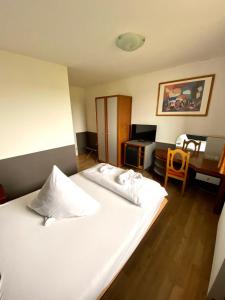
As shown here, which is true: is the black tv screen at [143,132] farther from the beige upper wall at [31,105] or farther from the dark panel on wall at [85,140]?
the beige upper wall at [31,105]

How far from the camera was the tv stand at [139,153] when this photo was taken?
3.00m

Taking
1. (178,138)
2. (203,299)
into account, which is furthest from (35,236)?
(178,138)

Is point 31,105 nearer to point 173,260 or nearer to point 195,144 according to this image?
point 173,260

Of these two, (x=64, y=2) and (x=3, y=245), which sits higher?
(x=64, y=2)

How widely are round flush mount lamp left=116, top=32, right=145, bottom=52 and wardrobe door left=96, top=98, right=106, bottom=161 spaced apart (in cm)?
178

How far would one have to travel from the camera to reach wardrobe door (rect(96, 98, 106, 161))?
3.35 metres

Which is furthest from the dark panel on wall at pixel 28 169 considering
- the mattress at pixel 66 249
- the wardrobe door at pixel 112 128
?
the wardrobe door at pixel 112 128

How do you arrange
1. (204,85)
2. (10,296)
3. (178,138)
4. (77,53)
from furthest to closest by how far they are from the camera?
(178,138)
(204,85)
(77,53)
(10,296)

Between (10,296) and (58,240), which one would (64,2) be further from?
(10,296)

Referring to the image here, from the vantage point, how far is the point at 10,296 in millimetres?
682

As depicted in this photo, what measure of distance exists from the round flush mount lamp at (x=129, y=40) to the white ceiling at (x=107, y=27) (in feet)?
0.18

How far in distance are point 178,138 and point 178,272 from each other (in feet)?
7.22

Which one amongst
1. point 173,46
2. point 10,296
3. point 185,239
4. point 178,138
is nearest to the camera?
point 10,296

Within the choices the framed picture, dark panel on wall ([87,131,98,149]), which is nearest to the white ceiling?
Answer: the framed picture
